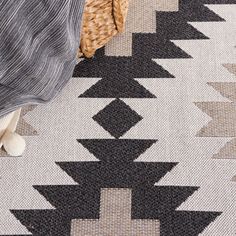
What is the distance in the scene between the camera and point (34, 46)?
3.12 ft

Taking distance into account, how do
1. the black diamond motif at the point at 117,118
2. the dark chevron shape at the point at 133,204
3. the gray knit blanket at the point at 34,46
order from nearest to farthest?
the gray knit blanket at the point at 34,46
the dark chevron shape at the point at 133,204
the black diamond motif at the point at 117,118

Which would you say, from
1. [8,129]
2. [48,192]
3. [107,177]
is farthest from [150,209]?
[8,129]

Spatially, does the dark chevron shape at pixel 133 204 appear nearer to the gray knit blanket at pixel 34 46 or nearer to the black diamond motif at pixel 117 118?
the black diamond motif at pixel 117 118

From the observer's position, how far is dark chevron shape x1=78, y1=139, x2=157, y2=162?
1.26 metres

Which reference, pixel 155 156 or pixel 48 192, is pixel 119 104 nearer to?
pixel 155 156

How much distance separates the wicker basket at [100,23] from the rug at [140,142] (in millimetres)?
53

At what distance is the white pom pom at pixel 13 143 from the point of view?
4.05 ft

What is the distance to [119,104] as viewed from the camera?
4.37 ft

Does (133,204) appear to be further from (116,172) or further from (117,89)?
(117,89)

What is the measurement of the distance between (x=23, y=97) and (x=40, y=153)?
302 millimetres

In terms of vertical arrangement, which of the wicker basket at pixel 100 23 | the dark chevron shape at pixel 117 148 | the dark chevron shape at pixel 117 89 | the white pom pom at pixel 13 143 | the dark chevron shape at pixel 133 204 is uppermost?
the wicker basket at pixel 100 23

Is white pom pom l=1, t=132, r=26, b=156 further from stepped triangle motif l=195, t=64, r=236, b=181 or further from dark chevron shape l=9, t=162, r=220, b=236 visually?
stepped triangle motif l=195, t=64, r=236, b=181

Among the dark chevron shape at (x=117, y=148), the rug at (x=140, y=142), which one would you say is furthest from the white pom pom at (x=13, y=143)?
the dark chevron shape at (x=117, y=148)

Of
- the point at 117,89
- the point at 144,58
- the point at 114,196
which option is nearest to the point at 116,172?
the point at 114,196
